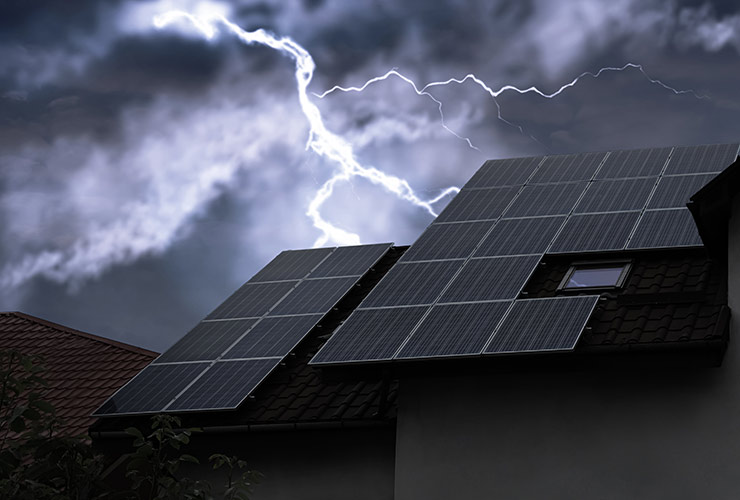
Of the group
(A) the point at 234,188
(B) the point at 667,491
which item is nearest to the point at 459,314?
(B) the point at 667,491

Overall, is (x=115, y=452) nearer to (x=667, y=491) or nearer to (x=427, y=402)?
(x=427, y=402)

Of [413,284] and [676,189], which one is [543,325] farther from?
[676,189]

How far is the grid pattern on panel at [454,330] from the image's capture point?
9250 millimetres

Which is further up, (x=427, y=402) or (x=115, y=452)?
(x=427, y=402)

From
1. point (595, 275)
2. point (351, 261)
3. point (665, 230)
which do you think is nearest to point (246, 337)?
point (351, 261)

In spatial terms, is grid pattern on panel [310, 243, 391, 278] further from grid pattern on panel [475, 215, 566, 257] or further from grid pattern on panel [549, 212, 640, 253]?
grid pattern on panel [549, 212, 640, 253]

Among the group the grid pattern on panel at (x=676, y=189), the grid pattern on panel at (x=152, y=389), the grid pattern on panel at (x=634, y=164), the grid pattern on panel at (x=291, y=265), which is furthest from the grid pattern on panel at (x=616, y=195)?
the grid pattern on panel at (x=152, y=389)

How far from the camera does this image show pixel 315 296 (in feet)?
44.6

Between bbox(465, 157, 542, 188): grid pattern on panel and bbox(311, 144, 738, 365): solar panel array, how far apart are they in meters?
0.02

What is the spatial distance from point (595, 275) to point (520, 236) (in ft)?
4.00

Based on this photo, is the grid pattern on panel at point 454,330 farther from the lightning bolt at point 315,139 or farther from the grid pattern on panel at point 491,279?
the lightning bolt at point 315,139

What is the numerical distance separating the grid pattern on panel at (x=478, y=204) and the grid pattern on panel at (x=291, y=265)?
286 centimetres

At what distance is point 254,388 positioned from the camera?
11.2 meters

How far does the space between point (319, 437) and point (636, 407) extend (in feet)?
11.4
